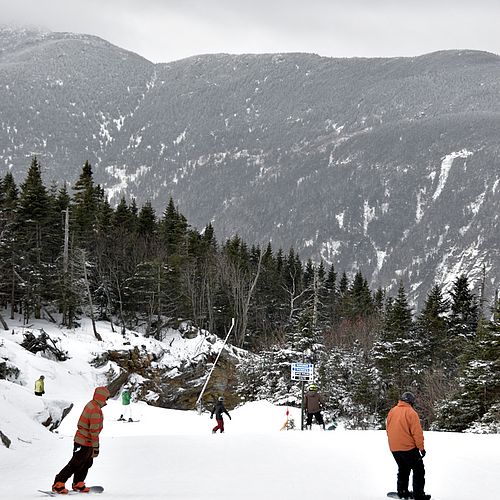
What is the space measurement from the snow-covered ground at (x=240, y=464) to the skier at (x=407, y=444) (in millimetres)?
864

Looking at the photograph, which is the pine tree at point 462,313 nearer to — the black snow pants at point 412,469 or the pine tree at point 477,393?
the pine tree at point 477,393

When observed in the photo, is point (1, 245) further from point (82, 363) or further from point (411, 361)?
point (411, 361)

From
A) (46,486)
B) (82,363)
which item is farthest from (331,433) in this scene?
(82,363)

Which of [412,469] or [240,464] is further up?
[412,469]

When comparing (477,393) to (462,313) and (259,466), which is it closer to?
(259,466)

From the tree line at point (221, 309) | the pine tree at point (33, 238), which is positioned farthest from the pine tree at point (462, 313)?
the pine tree at point (33, 238)

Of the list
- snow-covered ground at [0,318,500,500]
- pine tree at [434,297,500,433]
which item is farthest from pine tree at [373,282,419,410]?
snow-covered ground at [0,318,500,500]

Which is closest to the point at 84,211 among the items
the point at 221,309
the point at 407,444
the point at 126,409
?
the point at 221,309

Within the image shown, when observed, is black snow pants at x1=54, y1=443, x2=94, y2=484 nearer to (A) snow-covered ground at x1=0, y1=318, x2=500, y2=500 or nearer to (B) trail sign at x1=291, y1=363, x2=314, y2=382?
(A) snow-covered ground at x1=0, y1=318, x2=500, y2=500

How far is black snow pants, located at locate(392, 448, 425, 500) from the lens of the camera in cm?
1030

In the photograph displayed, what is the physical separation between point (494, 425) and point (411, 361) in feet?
76.7

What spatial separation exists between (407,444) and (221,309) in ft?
193

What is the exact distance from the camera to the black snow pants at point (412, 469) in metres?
10.3

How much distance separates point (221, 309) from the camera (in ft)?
226
